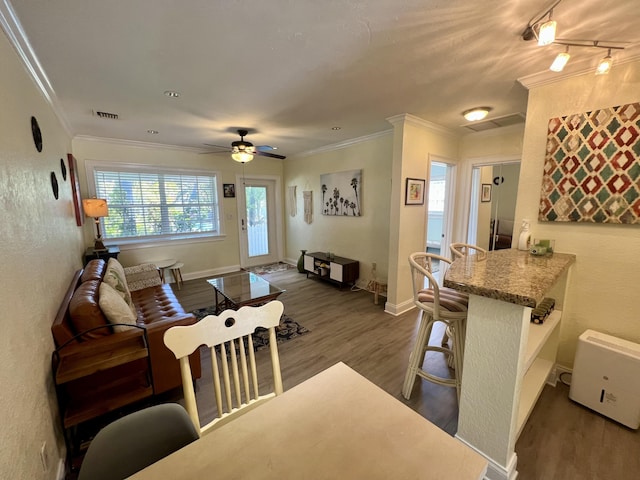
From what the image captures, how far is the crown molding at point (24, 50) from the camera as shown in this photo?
4.45 ft

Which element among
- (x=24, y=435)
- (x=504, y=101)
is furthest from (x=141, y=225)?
(x=504, y=101)

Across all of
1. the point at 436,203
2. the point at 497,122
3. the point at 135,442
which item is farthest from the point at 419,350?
the point at 436,203


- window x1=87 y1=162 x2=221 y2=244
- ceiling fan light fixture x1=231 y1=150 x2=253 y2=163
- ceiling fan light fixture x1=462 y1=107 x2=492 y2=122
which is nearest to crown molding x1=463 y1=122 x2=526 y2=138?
ceiling fan light fixture x1=462 y1=107 x2=492 y2=122

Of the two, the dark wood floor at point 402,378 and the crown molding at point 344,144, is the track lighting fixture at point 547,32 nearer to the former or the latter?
the dark wood floor at point 402,378

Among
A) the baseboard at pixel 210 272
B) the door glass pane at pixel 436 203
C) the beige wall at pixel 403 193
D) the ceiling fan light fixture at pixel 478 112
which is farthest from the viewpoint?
the door glass pane at pixel 436 203

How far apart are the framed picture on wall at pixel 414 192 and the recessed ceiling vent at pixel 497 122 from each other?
0.93 m

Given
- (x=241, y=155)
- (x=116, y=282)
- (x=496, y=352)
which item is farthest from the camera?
(x=241, y=155)

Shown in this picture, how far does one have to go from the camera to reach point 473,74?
6.80 ft

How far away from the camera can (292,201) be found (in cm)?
587

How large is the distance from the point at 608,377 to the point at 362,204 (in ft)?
10.5

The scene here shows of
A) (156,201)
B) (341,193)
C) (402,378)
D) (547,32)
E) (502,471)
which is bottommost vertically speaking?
(402,378)

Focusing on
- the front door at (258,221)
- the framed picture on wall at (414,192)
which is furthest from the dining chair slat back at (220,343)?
the front door at (258,221)

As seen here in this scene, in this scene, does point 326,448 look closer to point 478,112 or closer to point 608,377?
point 608,377

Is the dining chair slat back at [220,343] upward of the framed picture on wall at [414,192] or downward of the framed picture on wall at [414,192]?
downward
